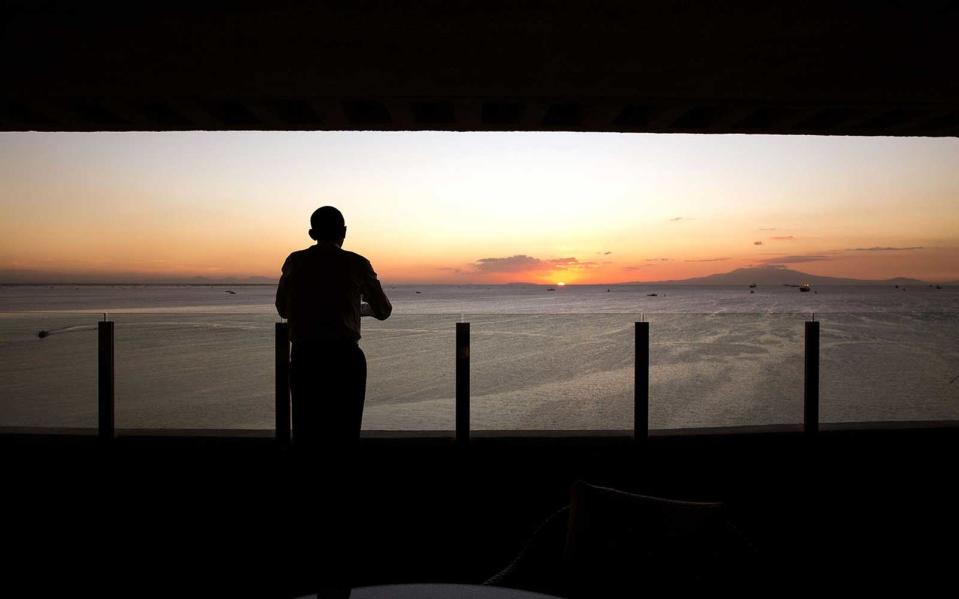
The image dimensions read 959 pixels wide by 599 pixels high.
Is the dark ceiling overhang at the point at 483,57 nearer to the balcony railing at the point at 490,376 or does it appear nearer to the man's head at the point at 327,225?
the man's head at the point at 327,225

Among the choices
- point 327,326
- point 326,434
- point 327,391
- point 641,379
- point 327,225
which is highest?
point 327,225

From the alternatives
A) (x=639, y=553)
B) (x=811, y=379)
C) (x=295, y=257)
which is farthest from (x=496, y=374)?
(x=639, y=553)

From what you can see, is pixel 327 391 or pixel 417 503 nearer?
pixel 327 391

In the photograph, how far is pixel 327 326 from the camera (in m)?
2.74

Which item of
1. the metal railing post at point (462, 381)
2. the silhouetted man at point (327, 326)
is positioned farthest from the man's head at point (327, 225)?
the metal railing post at point (462, 381)

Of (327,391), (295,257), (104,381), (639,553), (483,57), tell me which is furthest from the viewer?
(104,381)

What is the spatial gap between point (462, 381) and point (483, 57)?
7.34ft

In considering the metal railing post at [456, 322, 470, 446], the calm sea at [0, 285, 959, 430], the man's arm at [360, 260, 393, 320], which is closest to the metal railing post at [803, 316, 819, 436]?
the calm sea at [0, 285, 959, 430]

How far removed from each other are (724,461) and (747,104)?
2519 millimetres

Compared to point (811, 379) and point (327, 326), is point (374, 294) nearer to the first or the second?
point (327, 326)

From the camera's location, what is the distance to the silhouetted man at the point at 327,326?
2723 millimetres

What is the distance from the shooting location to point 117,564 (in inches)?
106

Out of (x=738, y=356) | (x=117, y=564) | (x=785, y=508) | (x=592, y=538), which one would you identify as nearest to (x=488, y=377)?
(x=738, y=356)

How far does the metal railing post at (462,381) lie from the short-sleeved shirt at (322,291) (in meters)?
1.45
